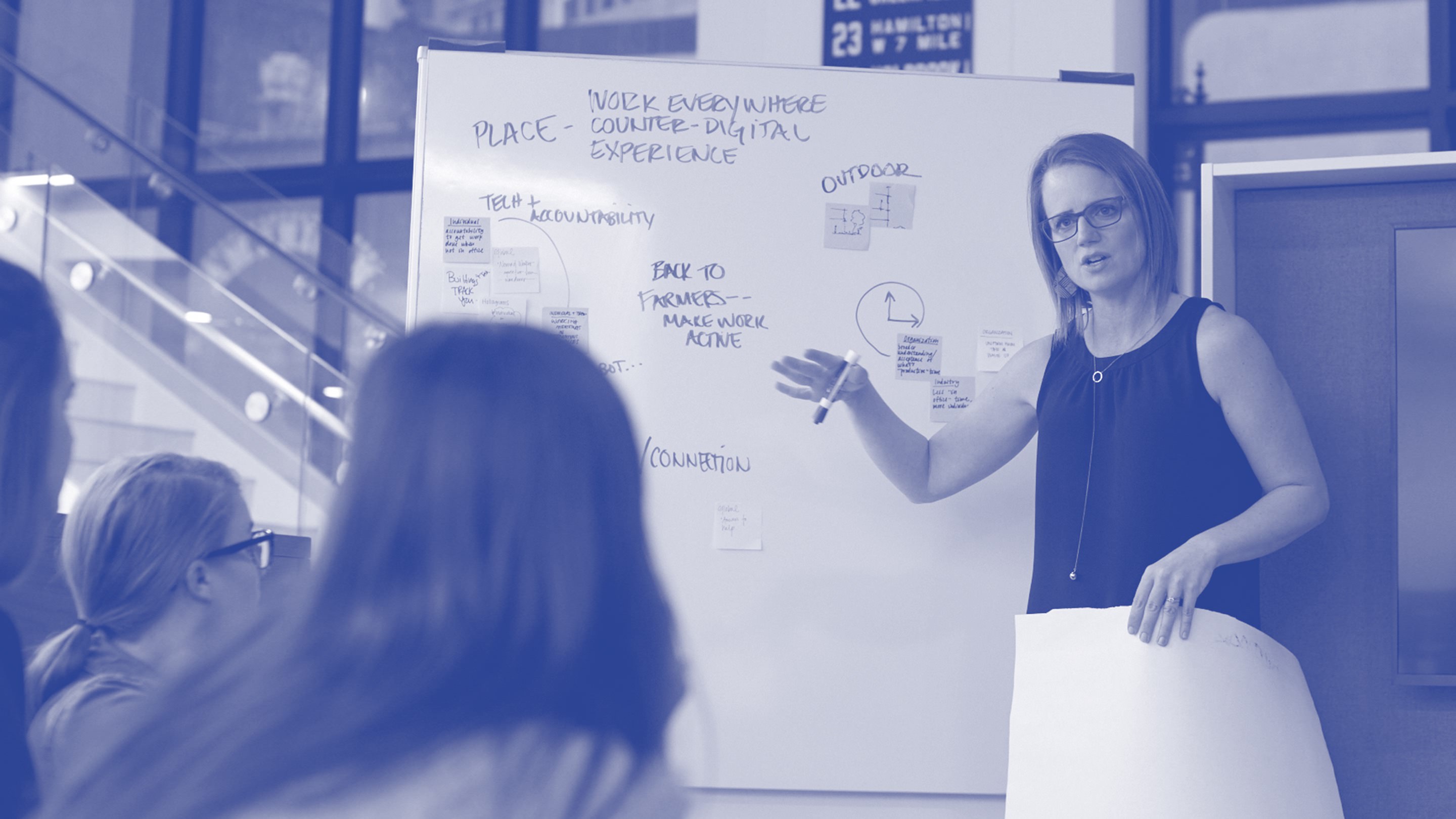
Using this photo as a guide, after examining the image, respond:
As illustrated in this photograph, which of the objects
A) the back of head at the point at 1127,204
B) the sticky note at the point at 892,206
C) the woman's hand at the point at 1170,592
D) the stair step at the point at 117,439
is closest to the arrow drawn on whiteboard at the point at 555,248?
the sticky note at the point at 892,206

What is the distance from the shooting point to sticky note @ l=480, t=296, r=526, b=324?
250 cm

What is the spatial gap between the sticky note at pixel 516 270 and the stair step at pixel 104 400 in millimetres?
2378

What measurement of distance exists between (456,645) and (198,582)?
1017 millimetres

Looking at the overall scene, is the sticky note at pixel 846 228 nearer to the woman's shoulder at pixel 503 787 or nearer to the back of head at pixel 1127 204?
the back of head at pixel 1127 204

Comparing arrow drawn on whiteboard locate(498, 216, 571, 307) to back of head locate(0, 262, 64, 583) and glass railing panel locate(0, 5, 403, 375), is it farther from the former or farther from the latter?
glass railing panel locate(0, 5, 403, 375)

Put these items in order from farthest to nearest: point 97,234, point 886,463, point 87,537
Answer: point 97,234 → point 886,463 → point 87,537

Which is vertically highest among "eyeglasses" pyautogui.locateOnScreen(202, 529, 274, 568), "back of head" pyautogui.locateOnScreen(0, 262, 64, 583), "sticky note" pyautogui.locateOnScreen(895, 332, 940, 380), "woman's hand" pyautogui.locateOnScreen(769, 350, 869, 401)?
"sticky note" pyautogui.locateOnScreen(895, 332, 940, 380)

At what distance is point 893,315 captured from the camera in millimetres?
2510

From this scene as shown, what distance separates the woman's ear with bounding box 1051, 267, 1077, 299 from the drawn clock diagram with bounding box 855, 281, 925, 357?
1.34 feet

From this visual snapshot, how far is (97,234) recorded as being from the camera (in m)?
4.41

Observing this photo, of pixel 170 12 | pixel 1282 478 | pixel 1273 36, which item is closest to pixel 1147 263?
pixel 1282 478

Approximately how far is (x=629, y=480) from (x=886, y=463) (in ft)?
5.13

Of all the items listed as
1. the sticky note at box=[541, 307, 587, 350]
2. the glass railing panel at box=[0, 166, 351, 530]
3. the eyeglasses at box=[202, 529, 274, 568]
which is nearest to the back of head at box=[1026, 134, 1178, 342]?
the sticky note at box=[541, 307, 587, 350]

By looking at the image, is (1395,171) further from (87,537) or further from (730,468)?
(87,537)
